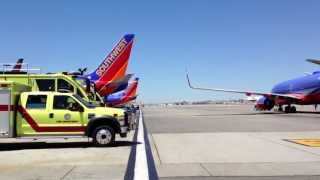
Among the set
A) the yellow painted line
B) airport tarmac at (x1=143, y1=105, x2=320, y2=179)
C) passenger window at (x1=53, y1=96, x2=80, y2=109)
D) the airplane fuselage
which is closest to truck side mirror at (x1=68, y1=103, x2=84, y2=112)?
passenger window at (x1=53, y1=96, x2=80, y2=109)

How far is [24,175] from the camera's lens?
38.5 feet

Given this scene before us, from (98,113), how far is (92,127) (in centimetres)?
51

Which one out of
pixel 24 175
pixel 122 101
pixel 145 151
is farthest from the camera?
pixel 122 101

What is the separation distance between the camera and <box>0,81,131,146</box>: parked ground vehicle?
1767cm

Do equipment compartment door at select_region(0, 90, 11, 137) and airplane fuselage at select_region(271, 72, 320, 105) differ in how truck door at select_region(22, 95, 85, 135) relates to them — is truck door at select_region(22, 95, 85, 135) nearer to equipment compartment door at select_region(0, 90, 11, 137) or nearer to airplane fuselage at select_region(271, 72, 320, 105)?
equipment compartment door at select_region(0, 90, 11, 137)

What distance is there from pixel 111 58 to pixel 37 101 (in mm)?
19524

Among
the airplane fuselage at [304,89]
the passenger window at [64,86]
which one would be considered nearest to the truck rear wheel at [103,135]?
the passenger window at [64,86]

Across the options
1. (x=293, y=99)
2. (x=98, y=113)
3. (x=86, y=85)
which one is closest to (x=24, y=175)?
(x=98, y=113)

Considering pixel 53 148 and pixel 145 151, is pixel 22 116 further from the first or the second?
pixel 145 151

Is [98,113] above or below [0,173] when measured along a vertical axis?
above

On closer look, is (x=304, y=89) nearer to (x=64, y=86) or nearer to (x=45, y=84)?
(x=64, y=86)

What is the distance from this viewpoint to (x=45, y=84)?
66.4 ft

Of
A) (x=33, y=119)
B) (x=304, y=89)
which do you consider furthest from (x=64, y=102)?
(x=304, y=89)

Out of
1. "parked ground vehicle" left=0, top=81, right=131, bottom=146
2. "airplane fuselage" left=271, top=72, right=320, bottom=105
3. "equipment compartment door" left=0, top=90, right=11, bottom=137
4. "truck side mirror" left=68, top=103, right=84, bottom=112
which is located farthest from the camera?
"airplane fuselage" left=271, top=72, right=320, bottom=105
